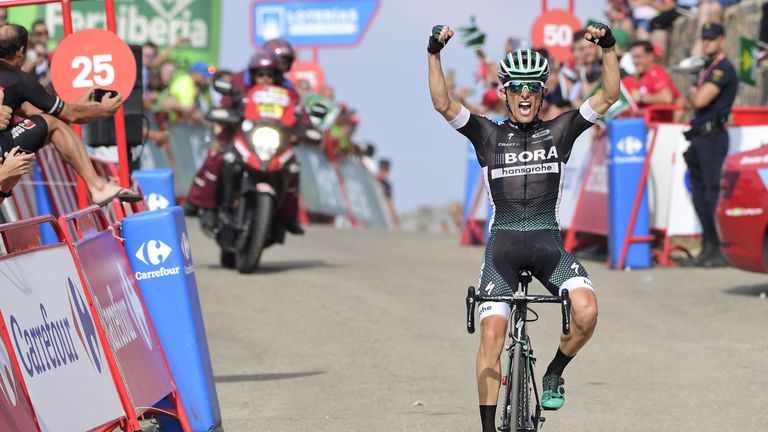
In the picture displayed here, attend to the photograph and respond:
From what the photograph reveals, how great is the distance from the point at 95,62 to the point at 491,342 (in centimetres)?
384

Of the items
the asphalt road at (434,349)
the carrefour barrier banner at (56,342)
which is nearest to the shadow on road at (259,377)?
the asphalt road at (434,349)

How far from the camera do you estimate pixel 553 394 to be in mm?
7895

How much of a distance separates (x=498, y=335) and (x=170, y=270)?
69.3 inches

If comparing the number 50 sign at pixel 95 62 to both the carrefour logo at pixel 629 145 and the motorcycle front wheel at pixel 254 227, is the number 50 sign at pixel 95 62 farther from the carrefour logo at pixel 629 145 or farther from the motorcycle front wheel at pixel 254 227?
the carrefour logo at pixel 629 145

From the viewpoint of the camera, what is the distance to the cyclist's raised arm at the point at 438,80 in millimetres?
8039

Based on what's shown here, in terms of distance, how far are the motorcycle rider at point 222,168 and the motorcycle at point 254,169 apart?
83 mm

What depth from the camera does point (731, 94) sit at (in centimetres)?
1644

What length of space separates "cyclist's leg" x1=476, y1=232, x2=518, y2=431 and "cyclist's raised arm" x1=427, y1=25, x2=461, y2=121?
2.56 feet

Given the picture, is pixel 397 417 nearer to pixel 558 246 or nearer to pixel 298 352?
pixel 558 246

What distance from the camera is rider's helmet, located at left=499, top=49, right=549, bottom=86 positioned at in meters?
8.05

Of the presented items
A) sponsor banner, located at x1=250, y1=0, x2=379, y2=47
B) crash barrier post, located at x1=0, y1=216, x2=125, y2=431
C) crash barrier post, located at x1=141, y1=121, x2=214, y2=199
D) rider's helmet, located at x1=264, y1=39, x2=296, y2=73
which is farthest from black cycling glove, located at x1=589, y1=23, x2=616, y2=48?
sponsor banner, located at x1=250, y1=0, x2=379, y2=47

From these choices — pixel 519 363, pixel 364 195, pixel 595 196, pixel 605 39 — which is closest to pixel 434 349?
pixel 605 39

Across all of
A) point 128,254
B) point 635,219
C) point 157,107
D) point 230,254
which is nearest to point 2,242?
point 128,254

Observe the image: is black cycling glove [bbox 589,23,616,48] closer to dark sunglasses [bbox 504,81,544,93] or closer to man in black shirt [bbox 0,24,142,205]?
dark sunglasses [bbox 504,81,544,93]
